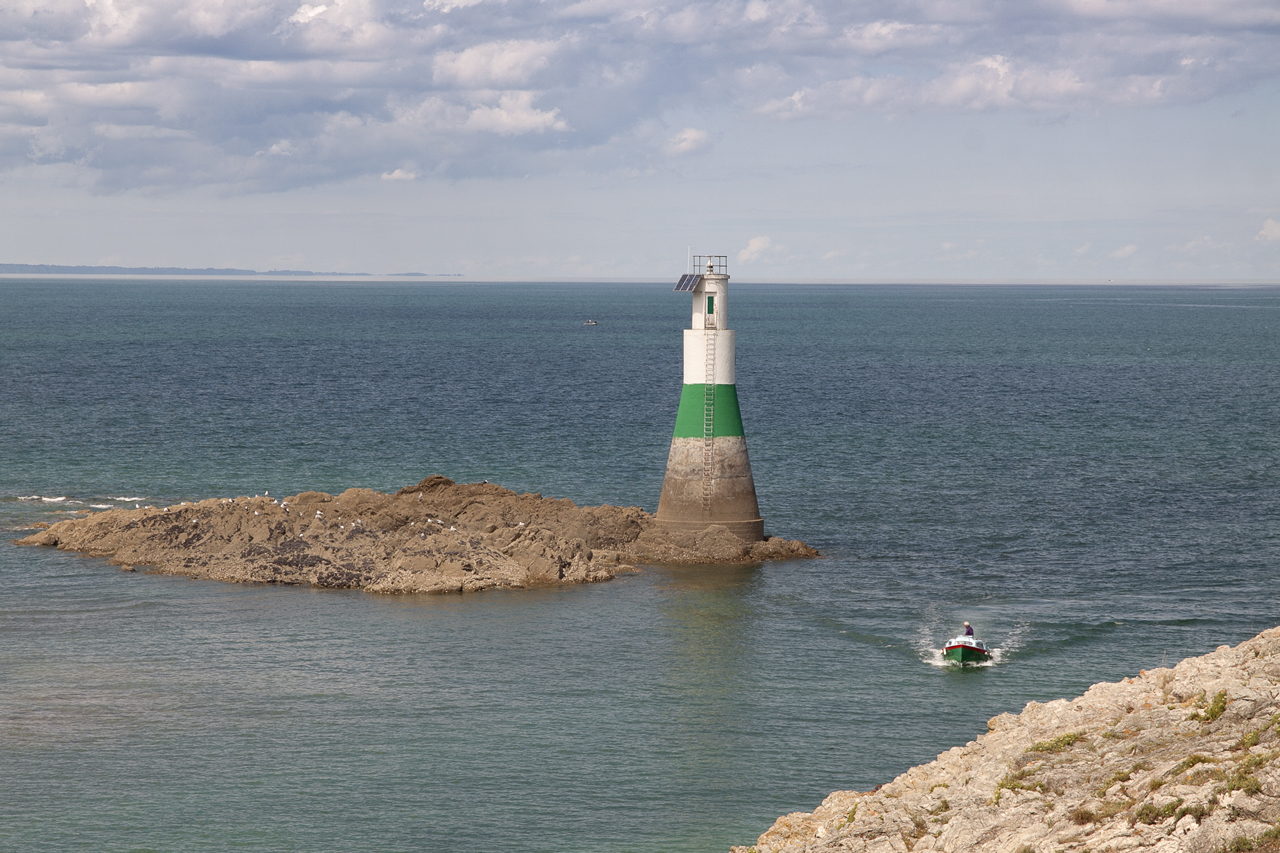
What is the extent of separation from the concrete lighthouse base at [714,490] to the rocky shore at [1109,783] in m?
25.6

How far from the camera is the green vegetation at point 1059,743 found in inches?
778

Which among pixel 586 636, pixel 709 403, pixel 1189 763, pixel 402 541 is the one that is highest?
pixel 709 403

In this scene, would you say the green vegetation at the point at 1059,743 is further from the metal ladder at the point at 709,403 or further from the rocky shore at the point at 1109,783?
the metal ladder at the point at 709,403

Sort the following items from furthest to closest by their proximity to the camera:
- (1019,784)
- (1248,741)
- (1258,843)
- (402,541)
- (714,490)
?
(714,490), (402,541), (1019,784), (1248,741), (1258,843)

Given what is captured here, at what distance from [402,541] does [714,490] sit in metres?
11.2

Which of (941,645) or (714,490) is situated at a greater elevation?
(714,490)

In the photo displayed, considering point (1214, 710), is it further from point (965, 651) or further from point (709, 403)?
point (709, 403)

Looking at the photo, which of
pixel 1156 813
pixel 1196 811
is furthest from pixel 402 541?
pixel 1196 811

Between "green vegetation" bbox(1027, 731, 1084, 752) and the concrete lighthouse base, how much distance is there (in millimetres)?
28298

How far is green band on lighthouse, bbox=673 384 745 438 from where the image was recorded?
4778 centimetres

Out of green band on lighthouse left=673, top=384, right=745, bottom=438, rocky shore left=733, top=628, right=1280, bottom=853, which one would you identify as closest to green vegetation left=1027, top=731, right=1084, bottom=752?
rocky shore left=733, top=628, right=1280, bottom=853

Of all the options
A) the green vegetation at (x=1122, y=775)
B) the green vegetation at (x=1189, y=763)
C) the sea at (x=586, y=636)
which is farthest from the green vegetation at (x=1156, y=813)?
the sea at (x=586, y=636)

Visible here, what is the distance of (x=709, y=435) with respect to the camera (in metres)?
47.8

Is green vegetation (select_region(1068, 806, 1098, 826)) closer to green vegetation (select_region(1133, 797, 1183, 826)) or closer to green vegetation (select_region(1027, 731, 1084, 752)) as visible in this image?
green vegetation (select_region(1133, 797, 1183, 826))
